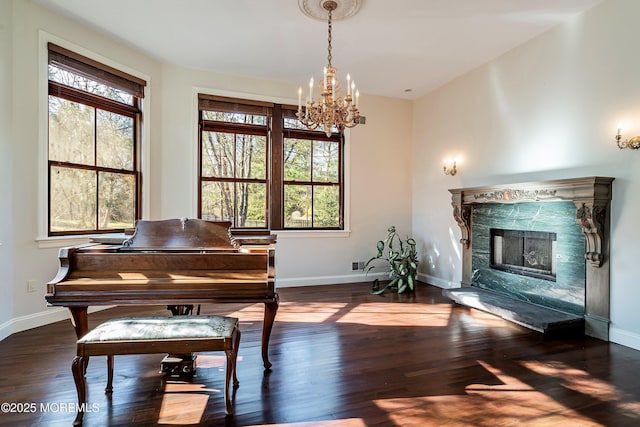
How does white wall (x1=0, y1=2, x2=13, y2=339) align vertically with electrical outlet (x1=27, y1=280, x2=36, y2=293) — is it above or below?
above

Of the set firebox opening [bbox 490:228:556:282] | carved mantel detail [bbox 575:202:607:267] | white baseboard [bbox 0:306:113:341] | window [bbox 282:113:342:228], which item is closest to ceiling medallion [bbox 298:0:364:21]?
window [bbox 282:113:342:228]

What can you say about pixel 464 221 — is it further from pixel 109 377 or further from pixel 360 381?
pixel 109 377

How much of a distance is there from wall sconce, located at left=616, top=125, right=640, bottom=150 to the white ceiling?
1.34m

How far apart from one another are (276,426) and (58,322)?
3079 millimetres

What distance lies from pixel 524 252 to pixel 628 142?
1518 millimetres

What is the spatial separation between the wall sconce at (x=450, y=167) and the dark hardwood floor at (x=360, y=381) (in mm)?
2332

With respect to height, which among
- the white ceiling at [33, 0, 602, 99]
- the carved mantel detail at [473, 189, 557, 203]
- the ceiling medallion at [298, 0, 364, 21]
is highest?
the white ceiling at [33, 0, 602, 99]

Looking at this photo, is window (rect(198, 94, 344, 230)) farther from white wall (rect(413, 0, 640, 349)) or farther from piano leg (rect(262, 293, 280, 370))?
piano leg (rect(262, 293, 280, 370))

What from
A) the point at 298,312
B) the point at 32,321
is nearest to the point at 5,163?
the point at 32,321

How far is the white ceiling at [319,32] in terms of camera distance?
326 cm

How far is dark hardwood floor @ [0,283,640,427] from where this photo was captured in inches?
76.0

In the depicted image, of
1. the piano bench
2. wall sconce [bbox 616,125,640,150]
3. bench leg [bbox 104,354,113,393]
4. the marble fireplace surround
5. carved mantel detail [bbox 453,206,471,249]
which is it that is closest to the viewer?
the piano bench

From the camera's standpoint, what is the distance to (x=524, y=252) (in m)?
3.96

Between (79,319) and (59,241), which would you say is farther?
(59,241)
